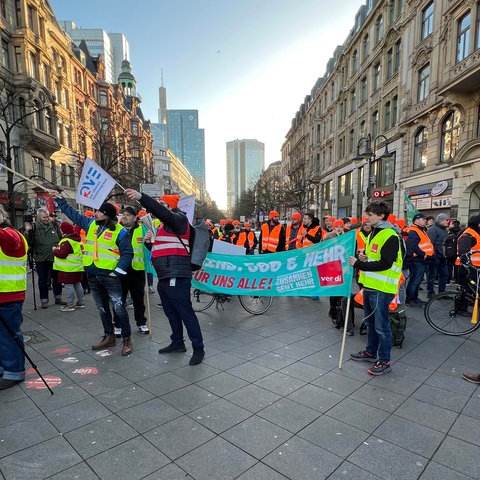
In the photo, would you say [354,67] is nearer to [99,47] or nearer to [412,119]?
[412,119]

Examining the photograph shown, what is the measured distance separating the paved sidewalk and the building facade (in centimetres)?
1287

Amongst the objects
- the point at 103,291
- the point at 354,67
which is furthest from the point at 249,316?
the point at 354,67

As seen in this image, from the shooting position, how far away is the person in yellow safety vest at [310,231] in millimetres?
8156

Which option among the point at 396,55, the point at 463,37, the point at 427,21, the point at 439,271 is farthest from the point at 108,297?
the point at 396,55

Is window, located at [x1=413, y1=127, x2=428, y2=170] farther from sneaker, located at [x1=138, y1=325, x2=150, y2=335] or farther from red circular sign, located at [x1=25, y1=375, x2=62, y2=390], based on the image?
red circular sign, located at [x1=25, y1=375, x2=62, y2=390]

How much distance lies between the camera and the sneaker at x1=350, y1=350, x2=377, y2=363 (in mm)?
4336

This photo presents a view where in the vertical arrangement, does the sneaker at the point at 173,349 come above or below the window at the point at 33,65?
below

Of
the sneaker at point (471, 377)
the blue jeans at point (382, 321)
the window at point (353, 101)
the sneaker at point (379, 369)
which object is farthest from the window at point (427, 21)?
the sneaker at point (379, 369)

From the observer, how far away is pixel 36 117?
2614 cm

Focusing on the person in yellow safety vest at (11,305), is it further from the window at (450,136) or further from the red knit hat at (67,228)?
the window at (450,136)

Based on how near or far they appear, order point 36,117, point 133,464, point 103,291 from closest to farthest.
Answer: point 133,464
point 103,291
point 36,117

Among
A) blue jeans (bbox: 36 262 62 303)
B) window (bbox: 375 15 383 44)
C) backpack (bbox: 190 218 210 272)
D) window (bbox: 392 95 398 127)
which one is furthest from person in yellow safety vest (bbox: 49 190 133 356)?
window (bbox: 375 15 383 44)

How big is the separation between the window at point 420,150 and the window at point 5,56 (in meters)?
29.2

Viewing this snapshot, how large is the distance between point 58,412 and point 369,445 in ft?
9.65
